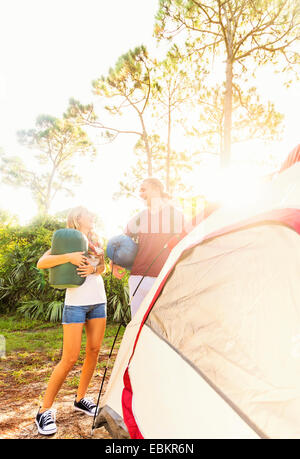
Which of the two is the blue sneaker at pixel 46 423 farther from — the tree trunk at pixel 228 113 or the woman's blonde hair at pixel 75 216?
the tree trunk at pixel 228 113

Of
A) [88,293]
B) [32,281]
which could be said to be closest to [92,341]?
[88,293]

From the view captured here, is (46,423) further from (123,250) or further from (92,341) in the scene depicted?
(123,250)

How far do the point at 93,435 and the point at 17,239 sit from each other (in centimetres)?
780

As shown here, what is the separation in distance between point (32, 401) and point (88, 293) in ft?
5.30

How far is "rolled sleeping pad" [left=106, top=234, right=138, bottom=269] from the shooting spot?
9.87 feet

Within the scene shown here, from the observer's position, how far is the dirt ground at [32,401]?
8.71ft

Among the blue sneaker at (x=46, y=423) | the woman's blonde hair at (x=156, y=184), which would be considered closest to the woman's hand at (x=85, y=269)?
the woman's blonde hair at (x=156, y=184)

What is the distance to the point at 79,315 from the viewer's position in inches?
103

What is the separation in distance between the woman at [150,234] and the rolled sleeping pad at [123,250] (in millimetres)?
46

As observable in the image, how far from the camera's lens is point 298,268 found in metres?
1.50

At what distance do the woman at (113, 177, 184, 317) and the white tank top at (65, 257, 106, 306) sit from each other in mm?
333

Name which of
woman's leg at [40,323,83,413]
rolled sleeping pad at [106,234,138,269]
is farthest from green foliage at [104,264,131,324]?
woman's leg at [40,323,83,413]
